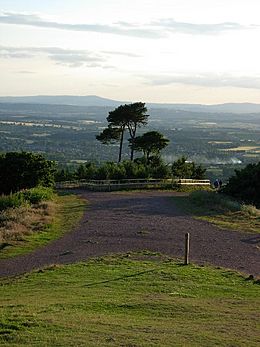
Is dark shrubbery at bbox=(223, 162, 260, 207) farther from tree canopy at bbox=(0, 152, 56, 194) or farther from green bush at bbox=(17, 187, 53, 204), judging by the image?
green bush at bbox=(17, 187, 53, 204)

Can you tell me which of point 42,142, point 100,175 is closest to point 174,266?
point 100,175

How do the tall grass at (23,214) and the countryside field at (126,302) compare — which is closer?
the countryside field at (126,302)

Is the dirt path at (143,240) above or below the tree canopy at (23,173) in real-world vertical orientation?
below

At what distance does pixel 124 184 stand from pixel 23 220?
16099 mm

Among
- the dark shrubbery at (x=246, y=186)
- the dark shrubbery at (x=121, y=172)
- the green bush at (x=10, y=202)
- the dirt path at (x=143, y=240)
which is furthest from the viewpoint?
the dark shrubbery at (x=121, y=172)

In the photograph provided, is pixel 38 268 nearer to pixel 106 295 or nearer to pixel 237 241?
pixel 106 295

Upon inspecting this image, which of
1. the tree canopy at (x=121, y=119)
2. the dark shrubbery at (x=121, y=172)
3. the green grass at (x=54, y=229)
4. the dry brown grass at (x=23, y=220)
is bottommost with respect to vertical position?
the green grass at (x=54, y=229)

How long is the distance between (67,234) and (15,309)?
10426mm

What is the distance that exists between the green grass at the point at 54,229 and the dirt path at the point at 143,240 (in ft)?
1.32

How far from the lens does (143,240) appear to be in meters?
19.2

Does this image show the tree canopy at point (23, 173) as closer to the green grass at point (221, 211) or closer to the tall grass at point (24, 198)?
the tall grass at point (24, 198)

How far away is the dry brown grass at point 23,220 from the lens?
62.9 feet

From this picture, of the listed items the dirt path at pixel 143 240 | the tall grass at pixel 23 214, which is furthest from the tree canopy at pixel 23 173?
the dirt path at pixel 143 240

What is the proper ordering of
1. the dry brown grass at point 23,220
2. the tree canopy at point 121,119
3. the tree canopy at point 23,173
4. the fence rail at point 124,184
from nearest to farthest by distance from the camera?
the dry brown grass at point 23,220, the tree canopy at point 23,173, the fence rail at point 124,184, the tree canopy at point 121,119
